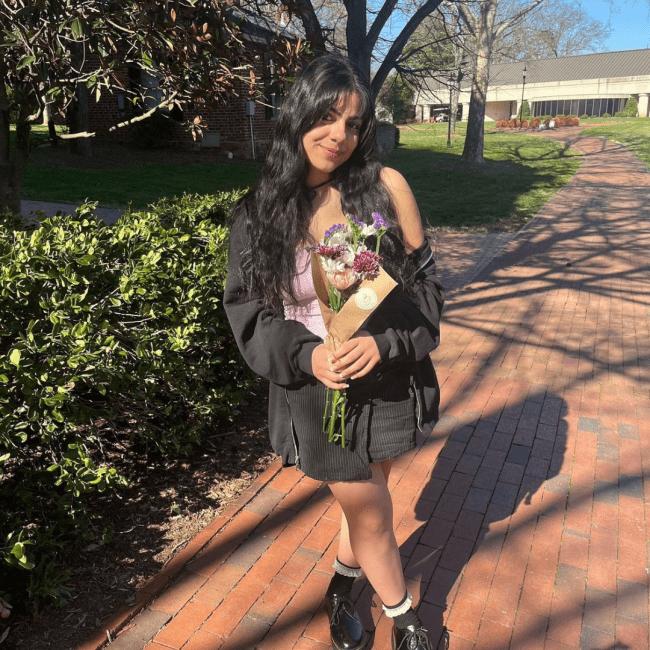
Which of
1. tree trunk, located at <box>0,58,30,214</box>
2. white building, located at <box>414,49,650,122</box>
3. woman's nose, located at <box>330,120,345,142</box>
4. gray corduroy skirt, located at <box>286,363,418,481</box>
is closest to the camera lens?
woman's nose, located at <box>330,120,345,142</box>

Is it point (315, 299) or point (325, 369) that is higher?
point (315, 299)

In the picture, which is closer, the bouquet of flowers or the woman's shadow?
the bouquet of flowers

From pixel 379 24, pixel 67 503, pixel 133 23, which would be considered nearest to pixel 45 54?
pixel 133 23

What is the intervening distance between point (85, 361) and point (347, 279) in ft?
4.20

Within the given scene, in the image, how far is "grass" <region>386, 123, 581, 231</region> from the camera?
12.1m

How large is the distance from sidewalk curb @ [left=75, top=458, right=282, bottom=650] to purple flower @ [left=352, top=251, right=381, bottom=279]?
1747 mm

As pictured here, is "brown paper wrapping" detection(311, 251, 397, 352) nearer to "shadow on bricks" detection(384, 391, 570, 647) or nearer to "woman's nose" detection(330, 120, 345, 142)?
"woman's nose" detection(330, 120, 345, 142)

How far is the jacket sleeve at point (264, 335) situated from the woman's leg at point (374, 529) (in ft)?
1.38

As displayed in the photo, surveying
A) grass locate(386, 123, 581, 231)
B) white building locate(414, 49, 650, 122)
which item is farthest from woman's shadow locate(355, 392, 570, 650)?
white building locate(414, 49, 650, 122)

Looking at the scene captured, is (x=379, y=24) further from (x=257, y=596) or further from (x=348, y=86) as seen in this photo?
(x=257, y=596)

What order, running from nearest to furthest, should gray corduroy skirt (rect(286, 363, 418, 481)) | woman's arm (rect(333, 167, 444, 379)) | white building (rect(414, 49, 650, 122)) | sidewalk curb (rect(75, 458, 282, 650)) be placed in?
woman's arm (rect(333, 167, 444, 379)) < gray corduroy skirt (rect(286, 363, 418, 481)) < sidewalk curb (rect(75, 458, 282, 650)) < white building (rect(414, 49, 650, 122))

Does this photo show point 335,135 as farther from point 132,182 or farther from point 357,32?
point 132,182

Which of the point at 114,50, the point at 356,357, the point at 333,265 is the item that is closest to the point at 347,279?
the point at 333,265

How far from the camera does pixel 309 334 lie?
6.10 feet
